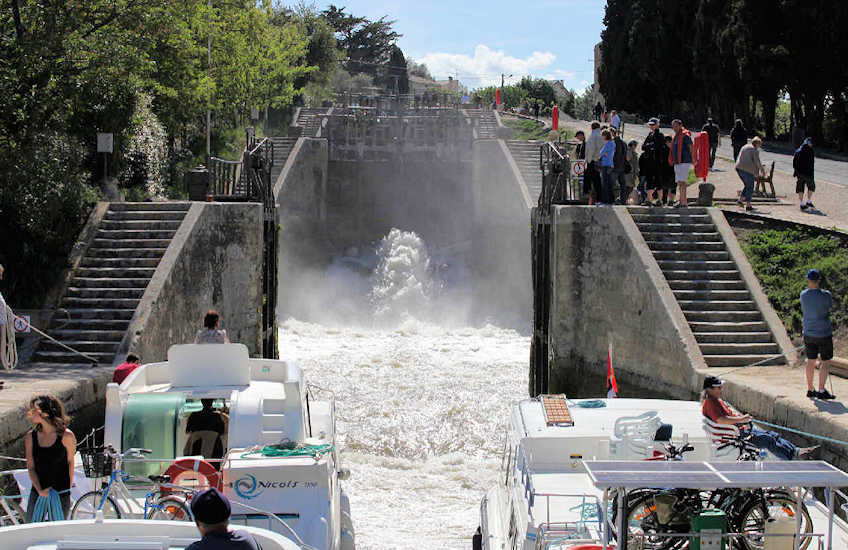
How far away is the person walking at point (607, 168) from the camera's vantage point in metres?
16.3

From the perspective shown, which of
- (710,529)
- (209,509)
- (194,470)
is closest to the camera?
(209,509)

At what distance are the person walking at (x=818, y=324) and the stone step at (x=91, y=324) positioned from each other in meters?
9.15

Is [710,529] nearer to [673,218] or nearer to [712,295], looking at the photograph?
[712,295]

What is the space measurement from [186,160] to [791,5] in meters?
20.0

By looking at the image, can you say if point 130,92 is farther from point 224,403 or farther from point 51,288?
point 224,403

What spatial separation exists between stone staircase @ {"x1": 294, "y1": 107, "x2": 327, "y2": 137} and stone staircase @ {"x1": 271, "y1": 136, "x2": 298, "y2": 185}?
0.70 m

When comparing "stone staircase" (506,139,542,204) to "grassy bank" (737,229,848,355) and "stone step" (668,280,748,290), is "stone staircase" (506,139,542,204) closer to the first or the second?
"grassy bank" (737,229,848,355)

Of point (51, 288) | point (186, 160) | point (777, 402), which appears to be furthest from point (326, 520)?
point (186, 160)

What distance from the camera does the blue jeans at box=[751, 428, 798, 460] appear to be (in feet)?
26.7

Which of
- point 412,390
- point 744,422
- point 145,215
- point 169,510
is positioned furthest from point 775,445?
point 145,215

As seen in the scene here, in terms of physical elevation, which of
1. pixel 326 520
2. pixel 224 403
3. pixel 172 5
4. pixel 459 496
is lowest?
pixel 459 496

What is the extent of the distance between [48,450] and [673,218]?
12.1 metres

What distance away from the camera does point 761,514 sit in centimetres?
659

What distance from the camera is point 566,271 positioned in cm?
1653
